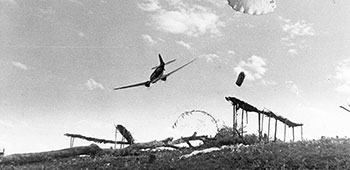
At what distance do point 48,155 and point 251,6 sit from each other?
20.3 metres

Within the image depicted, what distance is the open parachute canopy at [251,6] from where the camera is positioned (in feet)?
2.78

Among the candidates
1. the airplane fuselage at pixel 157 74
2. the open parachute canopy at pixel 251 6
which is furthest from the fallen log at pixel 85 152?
the open parachute canopy at pixel 251 6

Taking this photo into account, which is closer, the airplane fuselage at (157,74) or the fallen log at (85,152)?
the airplane fuselage at (157,74)

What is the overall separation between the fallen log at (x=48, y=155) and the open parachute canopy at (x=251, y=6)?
19553 mm

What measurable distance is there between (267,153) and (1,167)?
10.9 meters

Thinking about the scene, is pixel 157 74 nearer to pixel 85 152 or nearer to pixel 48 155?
pixel 48 155

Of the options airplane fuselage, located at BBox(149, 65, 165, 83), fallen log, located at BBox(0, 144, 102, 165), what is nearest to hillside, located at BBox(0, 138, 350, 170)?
fallen log, located at BBox(0, 144, 102, 165)

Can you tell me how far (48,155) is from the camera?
19.9 metres

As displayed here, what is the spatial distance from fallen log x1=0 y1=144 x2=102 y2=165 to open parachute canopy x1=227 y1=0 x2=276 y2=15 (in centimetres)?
1955

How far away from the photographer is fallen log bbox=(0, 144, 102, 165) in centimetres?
1900

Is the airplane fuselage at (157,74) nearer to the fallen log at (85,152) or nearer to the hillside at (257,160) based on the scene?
the hillside at (257,160)

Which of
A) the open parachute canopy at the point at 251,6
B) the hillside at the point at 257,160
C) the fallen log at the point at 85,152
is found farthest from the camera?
the fallen log at the point at 85,152

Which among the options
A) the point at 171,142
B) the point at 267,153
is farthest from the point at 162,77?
the point at 171,142

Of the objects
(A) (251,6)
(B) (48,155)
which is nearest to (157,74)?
(A) (251,6)
